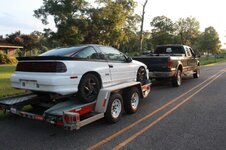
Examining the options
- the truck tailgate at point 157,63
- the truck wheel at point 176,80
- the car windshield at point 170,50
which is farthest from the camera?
the car windshield at point 170,50

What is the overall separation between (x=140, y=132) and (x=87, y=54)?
2.32 metres

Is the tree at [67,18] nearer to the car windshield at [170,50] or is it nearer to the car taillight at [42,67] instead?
the car windshield at [170,50]

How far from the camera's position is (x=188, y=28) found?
64.4 metres

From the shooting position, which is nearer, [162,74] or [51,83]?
[51,83]

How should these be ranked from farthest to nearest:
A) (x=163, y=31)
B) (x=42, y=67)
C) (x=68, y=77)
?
(x=163, y=31) < (x=42, y=67) < (x=68, y=77)

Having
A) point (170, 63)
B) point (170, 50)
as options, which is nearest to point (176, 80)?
point (170, 63)

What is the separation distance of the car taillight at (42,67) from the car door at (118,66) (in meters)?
1.66

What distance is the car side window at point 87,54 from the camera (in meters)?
5.91

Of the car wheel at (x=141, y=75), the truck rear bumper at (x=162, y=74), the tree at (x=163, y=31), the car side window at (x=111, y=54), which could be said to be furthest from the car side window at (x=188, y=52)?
the tree at (x=163, y=31)

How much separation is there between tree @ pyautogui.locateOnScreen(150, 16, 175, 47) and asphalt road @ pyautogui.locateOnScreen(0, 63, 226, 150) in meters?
56.5

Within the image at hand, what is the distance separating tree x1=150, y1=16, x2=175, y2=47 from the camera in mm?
62000

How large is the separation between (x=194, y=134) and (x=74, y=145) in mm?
2502

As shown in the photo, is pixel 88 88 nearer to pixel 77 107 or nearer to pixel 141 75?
pixel 77 107

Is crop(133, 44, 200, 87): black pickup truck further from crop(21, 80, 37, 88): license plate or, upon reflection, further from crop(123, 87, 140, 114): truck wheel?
crop(21, 80, 37, 88): license plate
